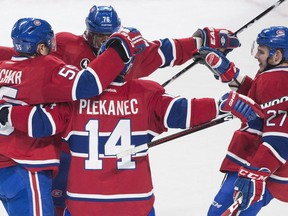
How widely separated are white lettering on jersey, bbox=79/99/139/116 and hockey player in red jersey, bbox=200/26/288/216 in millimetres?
484

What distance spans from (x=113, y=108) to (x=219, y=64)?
0.55m

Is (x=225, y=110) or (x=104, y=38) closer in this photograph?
(x=225, y=110)

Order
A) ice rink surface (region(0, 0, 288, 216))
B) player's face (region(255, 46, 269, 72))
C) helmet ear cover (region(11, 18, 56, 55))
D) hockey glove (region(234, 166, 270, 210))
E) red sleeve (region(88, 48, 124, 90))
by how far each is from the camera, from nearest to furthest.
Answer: red sleeve (region(88, 48, 124, 90)), helmet ear cover (region(11, 18, 56, 55)), hockey glove (region(234, 166, 270, 210)), player's face (region(255, 46, 269, 72)), ice rink surface (region(0, 0, 288, 216))

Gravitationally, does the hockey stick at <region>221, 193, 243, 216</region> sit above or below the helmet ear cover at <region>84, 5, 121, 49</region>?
below

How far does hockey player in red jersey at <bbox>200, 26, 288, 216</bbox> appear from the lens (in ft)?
9.46

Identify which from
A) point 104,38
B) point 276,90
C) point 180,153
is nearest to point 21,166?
point 104,38

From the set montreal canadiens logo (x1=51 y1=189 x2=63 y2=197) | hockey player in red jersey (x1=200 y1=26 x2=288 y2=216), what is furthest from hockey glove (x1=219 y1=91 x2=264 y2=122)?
montreal canadiens logo (x1=51 y1=189 x2=63 y2=197)

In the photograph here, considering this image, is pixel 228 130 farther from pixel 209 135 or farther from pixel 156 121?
pixel 156 121

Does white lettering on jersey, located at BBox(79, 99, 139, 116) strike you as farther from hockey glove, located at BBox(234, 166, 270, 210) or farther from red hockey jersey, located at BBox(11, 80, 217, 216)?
hockey glove, located at BBox(234, 166, 270, 210)

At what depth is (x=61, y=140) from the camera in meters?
2.90

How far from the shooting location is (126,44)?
2609mm

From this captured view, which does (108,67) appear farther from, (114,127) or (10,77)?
(10,77)

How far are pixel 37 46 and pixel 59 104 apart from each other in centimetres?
22

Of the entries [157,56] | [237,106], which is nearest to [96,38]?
[157,56]
